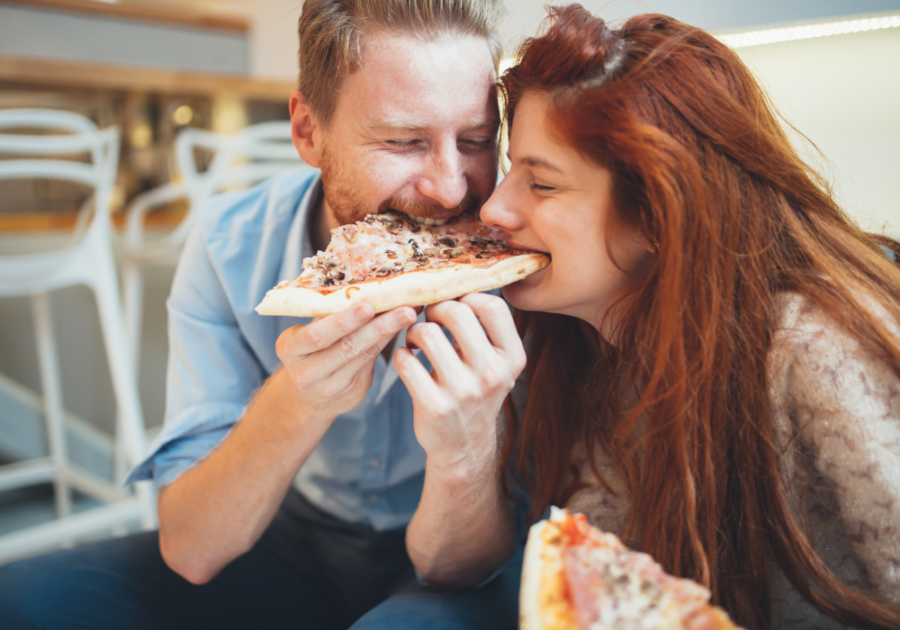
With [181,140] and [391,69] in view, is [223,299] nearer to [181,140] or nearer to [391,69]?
[391,69]

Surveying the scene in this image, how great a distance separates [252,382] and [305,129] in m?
0.63

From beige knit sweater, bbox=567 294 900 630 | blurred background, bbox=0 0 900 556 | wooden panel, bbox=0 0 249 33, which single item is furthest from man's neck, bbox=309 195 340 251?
wooden panel, bbox=0 0 249 33

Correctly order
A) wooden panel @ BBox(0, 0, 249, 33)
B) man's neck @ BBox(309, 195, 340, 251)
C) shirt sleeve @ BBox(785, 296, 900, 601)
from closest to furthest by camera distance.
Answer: shirt sleeve @ BBox(785, 296, 900, 601)
man's neck @ BBox(309, 195, 340, 251)
wooden panel @ BBox(0, 0, 249, 33)

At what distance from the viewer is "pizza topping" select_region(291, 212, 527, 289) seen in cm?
119

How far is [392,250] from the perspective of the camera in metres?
1.23

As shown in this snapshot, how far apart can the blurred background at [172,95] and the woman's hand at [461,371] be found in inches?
26.7

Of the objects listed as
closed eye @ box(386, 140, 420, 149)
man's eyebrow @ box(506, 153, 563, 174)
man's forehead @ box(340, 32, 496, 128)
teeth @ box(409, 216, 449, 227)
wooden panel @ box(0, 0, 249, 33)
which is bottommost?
teeth @ box(409, 216, 449, 227)

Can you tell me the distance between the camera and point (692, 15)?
2094 mm

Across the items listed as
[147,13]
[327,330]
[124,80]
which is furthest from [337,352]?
[147,13]

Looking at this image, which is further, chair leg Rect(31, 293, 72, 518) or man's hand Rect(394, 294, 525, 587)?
chair leg Rect(31, 293, 72, 518)

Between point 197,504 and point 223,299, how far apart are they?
1.63ft

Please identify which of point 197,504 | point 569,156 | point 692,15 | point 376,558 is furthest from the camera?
point 692,15

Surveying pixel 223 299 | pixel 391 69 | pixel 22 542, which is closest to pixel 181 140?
pixel 223 299

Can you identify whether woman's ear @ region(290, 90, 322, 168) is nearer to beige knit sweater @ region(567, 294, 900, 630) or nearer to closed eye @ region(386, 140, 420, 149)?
closed eye @ region(386, 140, 420, 149)
